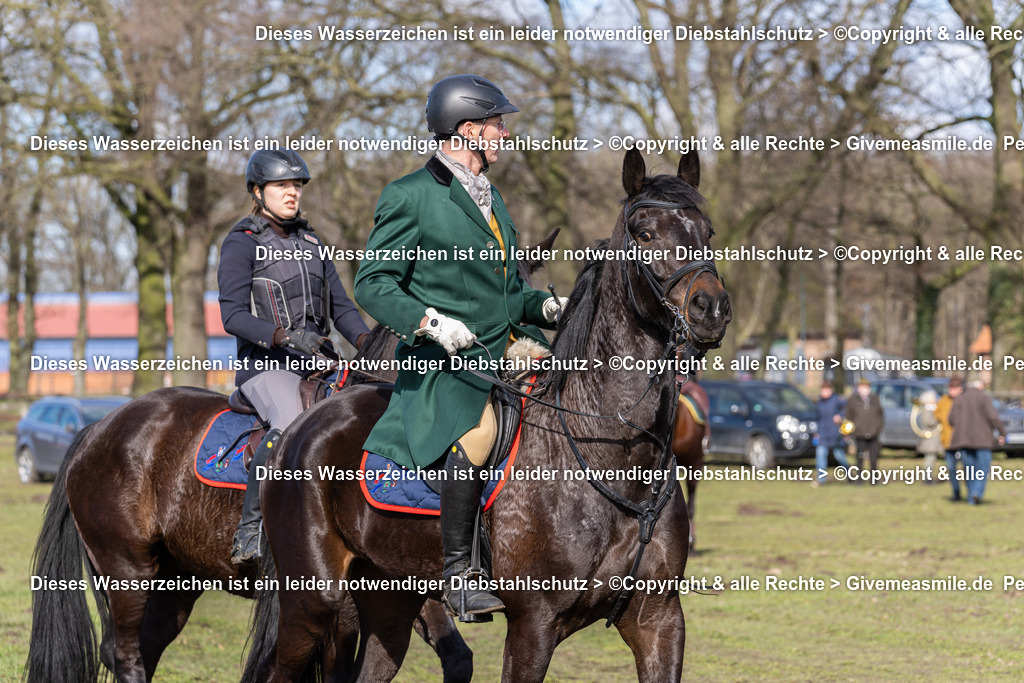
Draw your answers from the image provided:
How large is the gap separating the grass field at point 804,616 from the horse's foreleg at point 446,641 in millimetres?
1465

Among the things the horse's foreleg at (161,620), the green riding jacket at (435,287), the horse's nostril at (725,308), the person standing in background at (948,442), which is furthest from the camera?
the person standing in background at (948,442)

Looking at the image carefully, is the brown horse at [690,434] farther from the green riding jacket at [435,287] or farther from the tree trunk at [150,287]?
the tree trunk at [150,287]

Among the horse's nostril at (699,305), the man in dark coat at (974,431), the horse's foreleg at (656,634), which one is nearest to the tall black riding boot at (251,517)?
the horse's foreleg at (656,634)

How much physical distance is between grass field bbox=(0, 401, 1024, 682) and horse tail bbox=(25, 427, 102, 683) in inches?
40.9

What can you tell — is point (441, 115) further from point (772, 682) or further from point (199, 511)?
point (772, 682)

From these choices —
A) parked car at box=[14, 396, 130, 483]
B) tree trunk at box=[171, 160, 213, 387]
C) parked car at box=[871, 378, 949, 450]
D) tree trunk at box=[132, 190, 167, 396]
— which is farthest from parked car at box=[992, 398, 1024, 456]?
tree trunk at box=[132, 190, 167, 396]

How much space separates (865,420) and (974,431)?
3.38 meters

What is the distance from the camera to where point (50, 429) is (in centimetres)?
Result: 2092

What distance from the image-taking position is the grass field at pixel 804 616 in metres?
7.66

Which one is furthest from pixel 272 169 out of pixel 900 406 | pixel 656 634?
pixel 900 406

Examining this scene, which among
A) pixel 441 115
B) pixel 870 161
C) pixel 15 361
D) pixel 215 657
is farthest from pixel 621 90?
pixel 15 361

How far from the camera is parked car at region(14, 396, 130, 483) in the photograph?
20500mm

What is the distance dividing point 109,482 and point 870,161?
77.9ft

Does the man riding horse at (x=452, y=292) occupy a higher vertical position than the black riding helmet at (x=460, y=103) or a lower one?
lower
